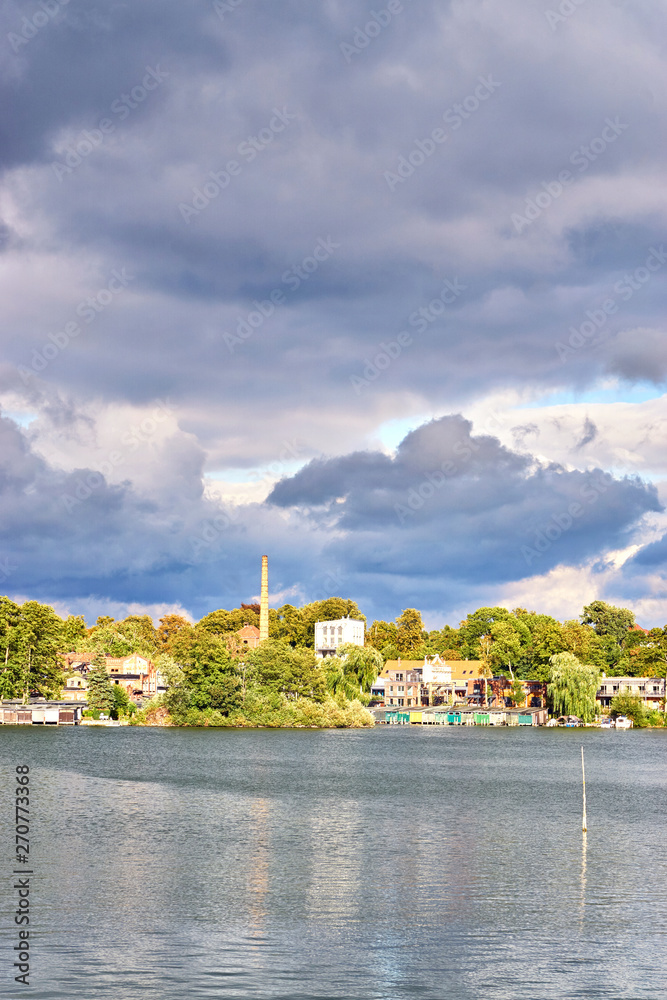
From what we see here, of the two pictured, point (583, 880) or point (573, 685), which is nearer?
point (583, 880)

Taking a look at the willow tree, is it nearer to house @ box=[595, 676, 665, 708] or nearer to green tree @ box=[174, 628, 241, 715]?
house @ box=[595, 676, 665, 708]

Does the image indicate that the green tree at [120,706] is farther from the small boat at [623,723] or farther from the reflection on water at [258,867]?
the reflection on water at [258,867]

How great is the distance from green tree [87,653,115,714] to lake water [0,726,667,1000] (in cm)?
7492

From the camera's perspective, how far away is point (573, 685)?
7028 inches

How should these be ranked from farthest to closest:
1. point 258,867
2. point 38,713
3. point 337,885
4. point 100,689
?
point 100,689
point 38,713
point 258,867
point 337,885

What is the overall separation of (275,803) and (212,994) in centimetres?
4037

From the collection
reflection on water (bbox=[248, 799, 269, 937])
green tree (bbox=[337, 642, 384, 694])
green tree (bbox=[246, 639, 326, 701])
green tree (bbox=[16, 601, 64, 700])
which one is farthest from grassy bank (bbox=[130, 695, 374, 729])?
reflection on water (bbox=[248, 799, 269, 937])

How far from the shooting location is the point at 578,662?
18262 cm

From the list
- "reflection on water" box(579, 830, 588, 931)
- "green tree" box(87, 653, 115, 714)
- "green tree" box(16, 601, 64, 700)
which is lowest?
"reflection on water" box(579, 830, 588, 931)

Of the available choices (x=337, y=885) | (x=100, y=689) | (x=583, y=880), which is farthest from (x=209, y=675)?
(x=337, y=885)

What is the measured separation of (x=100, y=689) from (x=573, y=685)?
8085 centimetres

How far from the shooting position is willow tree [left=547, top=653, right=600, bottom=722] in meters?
178

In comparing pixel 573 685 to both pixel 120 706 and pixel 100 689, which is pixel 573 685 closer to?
pixel 120 706

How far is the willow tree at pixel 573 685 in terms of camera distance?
178000 mm
